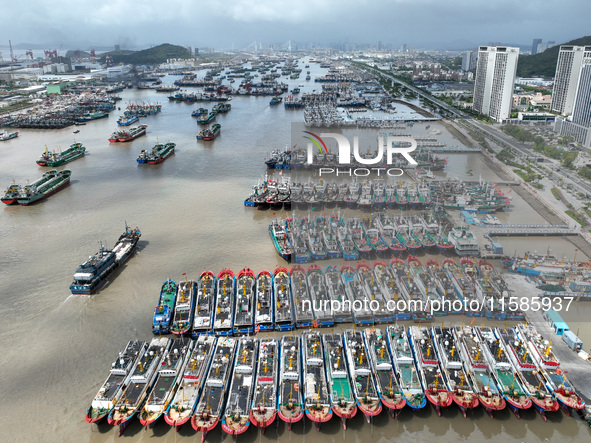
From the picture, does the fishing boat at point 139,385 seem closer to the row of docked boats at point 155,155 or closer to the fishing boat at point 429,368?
the fishing boat at point 429,368

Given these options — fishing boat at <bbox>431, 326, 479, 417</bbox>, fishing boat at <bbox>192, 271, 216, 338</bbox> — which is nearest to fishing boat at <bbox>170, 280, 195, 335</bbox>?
fishing boat at <bbox>192, 271, 216, 338</bbox>

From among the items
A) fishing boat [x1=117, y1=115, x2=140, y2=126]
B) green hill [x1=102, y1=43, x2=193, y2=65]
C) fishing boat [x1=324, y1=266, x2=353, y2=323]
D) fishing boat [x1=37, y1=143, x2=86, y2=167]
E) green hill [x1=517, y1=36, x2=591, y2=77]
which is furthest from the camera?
green hill [x1=102, y1=43, x2=193, y2=65]

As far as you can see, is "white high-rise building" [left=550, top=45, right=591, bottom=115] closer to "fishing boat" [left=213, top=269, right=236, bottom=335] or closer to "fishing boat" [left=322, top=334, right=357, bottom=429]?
"fishing boat" [left=213, top=269, right=236, bottom=335]

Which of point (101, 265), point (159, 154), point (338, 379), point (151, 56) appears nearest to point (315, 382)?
point (338, 379)

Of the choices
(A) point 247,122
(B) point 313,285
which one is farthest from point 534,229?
(A) point 247,122

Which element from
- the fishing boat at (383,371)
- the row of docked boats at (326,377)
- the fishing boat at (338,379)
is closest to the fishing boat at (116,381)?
the row of docked boats at (326,377)

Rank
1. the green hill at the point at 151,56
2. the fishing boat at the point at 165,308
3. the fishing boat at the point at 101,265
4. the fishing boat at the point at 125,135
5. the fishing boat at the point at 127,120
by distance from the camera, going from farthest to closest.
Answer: the green hill at the point at 151,56, the fishing boat at the point at 127,120, the fishing boat at the point at 125,135, the fishing boat at the point at 101,265, the fishing boat at the point at 165,308

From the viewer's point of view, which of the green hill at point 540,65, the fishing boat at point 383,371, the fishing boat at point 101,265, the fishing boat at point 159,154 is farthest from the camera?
the green hill at point 540,65
